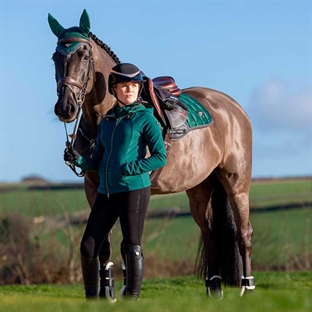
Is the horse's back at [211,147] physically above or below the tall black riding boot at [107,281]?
above

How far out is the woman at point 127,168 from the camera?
20.0 feet

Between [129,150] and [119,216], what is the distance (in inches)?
21.2

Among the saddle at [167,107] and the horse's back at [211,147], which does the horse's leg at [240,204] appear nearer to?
the horse's back at [211,147]

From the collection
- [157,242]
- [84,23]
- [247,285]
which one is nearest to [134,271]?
[84,23]

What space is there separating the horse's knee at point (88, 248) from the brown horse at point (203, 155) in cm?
107

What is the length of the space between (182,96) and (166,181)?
3.89 feet

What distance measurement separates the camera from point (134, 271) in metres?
6.14

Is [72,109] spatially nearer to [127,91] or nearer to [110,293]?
[127,91]

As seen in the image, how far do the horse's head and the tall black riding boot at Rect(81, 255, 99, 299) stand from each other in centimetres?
123

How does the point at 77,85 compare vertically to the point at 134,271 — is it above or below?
above

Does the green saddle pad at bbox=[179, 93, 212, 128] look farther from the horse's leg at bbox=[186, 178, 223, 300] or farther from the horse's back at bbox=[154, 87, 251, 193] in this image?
the horse's leg at bbox=[186, 178, 223, 300]

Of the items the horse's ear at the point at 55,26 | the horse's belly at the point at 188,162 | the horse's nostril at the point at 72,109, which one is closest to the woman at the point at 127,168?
the horse's nostril at the point at 72,109

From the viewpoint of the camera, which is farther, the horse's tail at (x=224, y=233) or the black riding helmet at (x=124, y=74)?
the horse's tail at (x=224, y=233)

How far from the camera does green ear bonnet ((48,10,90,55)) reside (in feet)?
23.0
